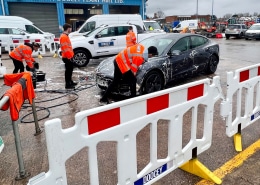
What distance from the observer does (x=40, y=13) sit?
24.8 m

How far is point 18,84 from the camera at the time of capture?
9.22 ft

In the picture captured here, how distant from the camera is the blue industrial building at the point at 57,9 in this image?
2356 cm

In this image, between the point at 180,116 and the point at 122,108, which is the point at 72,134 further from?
the point at 180,116

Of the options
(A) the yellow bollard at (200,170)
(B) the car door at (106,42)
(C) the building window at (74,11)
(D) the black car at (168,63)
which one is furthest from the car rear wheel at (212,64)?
(C) the building window at (74,11)

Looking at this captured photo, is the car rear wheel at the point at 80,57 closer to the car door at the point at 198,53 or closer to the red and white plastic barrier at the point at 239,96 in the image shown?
the car door at the point at 198,53

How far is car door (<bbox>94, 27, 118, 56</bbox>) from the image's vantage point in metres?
10.7

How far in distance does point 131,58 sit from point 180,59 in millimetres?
2118

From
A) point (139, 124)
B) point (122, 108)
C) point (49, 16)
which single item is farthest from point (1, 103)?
point (49, 16)

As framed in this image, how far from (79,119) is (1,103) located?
3.20 feet

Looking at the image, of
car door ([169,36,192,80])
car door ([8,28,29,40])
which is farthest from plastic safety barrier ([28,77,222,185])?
car door ([8,28,29,40])

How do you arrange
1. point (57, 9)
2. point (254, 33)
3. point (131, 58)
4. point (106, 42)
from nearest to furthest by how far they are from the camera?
1. point (131, 58)
2. point (106, 42)
3. point (254, 33)
4. point (57, 9)

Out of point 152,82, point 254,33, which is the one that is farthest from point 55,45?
point 254,33

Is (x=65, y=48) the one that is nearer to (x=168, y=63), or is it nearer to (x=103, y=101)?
(x=103, y=101)

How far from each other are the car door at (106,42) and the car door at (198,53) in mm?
4732
